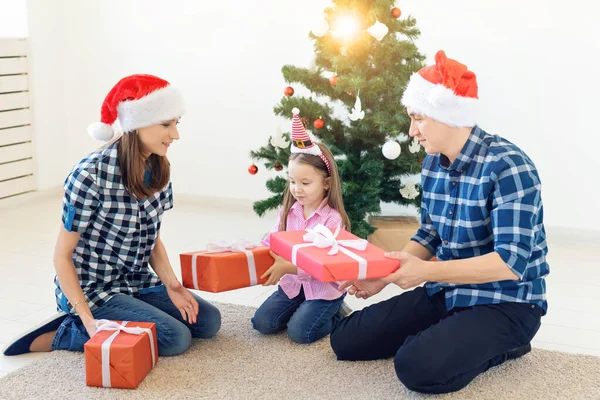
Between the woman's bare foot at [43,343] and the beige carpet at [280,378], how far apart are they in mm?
76

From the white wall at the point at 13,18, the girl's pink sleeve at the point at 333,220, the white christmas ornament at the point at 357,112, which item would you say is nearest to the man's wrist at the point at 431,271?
the girl's pink sleeve at the point at 333,220

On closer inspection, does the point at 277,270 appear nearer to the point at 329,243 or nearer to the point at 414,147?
the point at 329,243

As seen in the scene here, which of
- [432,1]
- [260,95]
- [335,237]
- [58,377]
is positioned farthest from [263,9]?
[58,377]

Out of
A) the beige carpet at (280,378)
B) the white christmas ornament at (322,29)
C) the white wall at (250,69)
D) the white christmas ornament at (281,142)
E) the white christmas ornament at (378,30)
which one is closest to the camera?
the beige carpet at (280,378)

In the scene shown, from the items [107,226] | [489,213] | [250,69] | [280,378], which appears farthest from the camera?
[250,69]

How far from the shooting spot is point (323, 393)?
7.01ft

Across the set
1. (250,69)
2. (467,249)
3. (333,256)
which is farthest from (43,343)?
(250,69)

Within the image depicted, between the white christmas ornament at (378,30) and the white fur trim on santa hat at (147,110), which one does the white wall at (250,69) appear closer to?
the white christmas ornament at (378,30)

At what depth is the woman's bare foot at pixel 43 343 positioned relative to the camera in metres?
2.38

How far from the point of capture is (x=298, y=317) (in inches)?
98.4

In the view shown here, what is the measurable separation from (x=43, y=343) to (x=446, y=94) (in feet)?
4.91

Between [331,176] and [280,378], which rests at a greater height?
[331,176]

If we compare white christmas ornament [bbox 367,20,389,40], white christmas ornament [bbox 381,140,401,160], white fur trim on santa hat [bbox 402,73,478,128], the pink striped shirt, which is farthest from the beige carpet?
white christmas ornament [bbox 367,20,389,40]

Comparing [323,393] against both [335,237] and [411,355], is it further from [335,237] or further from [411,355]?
[335,237]
